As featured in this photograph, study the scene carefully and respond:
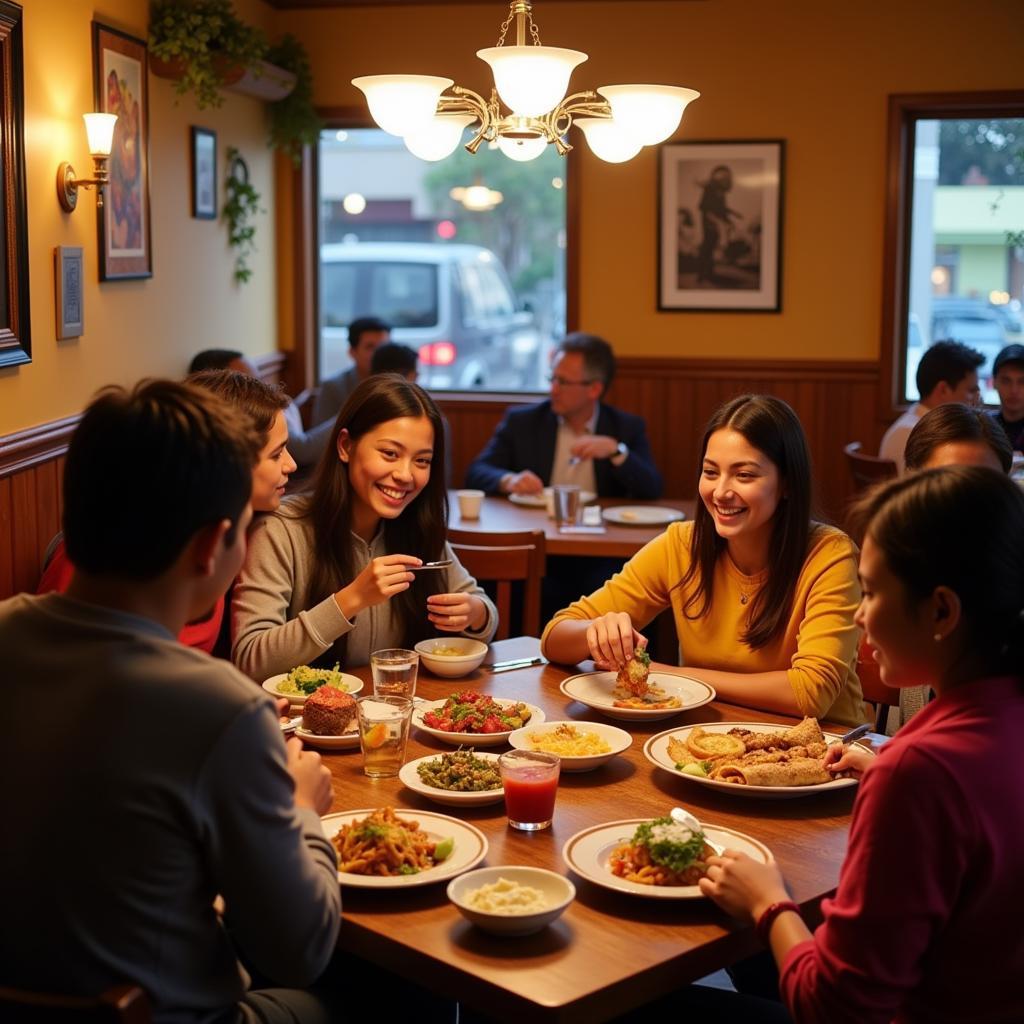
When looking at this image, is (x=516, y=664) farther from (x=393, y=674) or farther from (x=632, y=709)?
(x=393, y=674)

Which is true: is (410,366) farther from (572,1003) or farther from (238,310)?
(572,1003)

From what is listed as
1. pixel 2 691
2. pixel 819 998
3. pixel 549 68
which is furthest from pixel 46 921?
pixel 549 68

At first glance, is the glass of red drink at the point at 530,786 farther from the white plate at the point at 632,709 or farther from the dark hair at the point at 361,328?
the dark hair at the point at 361,328

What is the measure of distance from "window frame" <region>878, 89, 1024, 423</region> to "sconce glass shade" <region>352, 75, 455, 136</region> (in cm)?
338

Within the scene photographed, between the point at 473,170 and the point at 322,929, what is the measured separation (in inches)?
224

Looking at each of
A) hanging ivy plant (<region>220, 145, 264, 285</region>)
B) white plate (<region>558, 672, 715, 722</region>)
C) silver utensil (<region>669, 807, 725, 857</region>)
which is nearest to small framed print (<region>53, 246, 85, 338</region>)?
hanging ivy plant (<region>220, 145, 264, 285</region>)

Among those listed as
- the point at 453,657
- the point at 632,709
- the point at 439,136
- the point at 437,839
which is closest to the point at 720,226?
the point at 439,136

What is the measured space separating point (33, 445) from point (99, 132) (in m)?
1.01

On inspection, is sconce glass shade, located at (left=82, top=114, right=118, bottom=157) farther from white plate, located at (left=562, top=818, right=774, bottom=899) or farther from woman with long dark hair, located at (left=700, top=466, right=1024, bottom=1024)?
woman with long dark hair, located at (left=700, top=466, right=1024, bottom=1024)

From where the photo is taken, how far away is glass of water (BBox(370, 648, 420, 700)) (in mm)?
2178

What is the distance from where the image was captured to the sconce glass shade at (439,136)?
3.27 meters

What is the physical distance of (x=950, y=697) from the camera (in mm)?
1457

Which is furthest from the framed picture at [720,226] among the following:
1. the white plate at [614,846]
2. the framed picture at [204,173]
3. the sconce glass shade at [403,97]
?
the white plate at [614,846]

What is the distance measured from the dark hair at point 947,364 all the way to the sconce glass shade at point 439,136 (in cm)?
241
